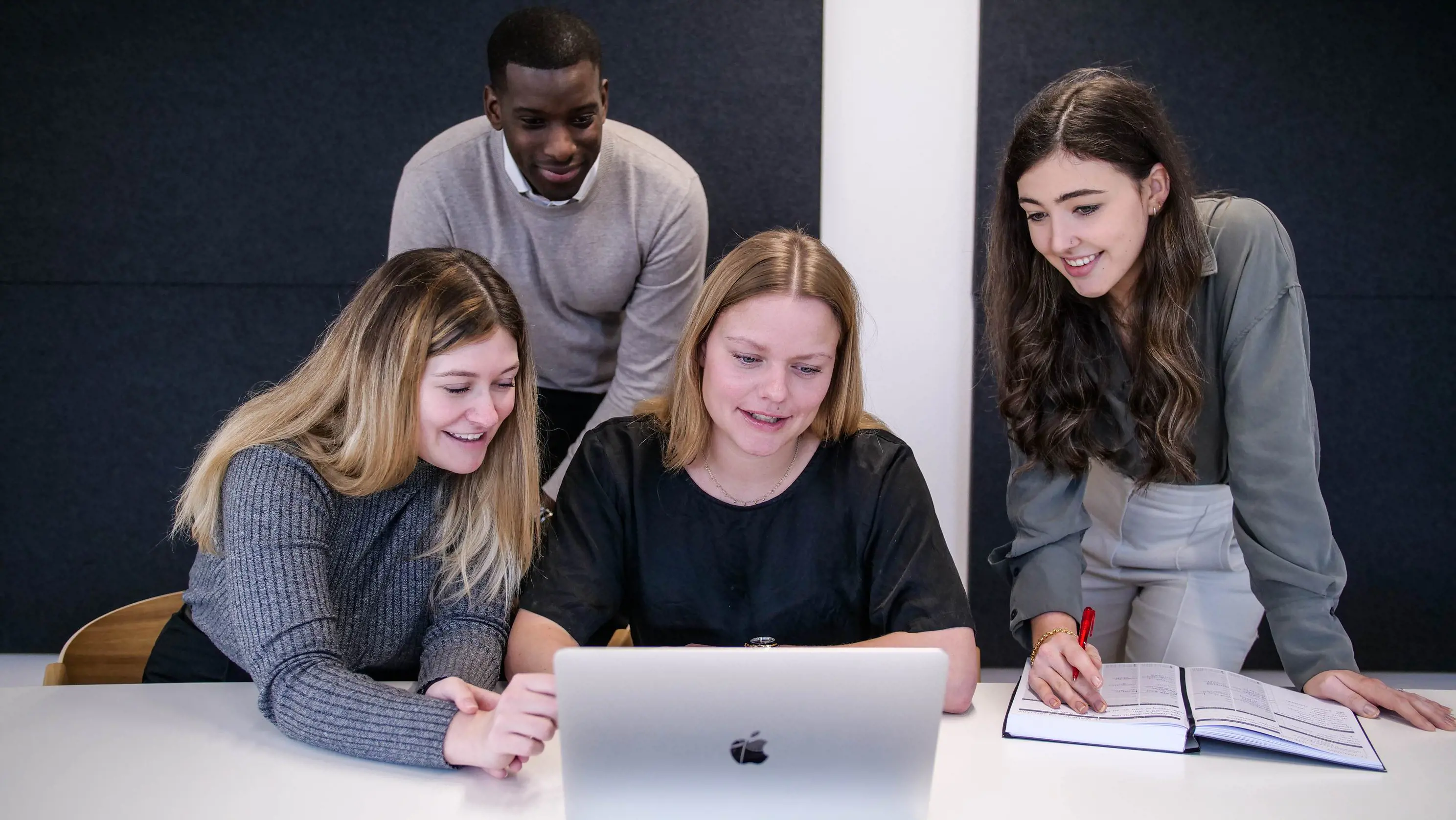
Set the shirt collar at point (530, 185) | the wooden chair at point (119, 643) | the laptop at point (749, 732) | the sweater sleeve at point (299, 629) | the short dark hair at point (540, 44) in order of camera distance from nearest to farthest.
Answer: the laptop at point (749, 732)
the sweater sleeve at point (299, 629)
the wooden chair at point (119, 643)
the short dark hair at point (540, 44)
the shirt collar at point (530, 185)

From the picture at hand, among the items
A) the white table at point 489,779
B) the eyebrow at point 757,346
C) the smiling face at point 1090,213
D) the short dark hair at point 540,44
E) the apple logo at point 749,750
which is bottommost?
the white table at point 489,779

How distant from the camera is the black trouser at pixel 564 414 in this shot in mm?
2314

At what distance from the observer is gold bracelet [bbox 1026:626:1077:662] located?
1.44 meters

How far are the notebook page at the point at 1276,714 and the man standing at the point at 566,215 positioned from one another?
1124 mm

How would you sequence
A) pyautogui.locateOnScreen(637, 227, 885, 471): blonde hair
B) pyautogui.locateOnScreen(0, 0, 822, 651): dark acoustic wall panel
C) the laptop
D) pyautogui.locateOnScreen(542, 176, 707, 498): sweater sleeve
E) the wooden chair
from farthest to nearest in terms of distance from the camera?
1. pyautogui.locateOnScreen(0, 0, 822, 651): dark acoustic wall panel
2. pyautogui.locateOnScreen(542, 176, 707, 498): sweater sleeve
3. the wooden chair
4. pyautogui.locateOnScreen(637, 227, 885, 471): blonde hair
5. the laptop

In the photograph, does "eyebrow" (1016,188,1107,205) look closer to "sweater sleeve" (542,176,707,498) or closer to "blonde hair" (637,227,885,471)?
"blonde hair" (637,227,885,471)

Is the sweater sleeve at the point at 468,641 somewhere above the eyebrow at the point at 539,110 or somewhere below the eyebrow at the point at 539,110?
below

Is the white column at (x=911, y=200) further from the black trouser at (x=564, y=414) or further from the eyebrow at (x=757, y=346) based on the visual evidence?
the eyebrow at (x=757, y=346)

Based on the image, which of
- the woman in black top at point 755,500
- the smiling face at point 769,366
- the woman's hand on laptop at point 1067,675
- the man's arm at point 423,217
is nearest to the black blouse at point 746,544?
the woman in black top at point 755,500

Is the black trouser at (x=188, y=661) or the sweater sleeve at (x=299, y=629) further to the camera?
the black trouser at (x=188, y=661)

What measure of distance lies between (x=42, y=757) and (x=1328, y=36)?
9.59 ft

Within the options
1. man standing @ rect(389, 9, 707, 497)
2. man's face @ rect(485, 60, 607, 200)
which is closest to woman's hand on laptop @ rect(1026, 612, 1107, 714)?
man standing @ rect(389, 9, 707, 497)

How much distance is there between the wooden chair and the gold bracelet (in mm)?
1282

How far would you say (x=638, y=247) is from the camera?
7.29 feet
